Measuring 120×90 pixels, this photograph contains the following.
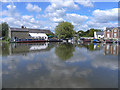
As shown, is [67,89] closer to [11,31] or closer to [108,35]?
[11,31]

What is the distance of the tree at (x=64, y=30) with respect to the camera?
5278 cm

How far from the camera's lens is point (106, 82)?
513 centimetres

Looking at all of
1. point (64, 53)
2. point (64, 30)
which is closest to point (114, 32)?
point (64, 30)

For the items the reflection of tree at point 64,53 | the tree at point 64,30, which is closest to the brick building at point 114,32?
the tree at point 64,30

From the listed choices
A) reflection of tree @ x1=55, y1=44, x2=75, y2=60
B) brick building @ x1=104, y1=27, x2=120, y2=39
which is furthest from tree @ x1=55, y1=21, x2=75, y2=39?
reflection of tree @ x1=55, y1=44, x2=75, y2=60

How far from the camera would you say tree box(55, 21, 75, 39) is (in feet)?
173

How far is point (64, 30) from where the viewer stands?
5247 centimetres

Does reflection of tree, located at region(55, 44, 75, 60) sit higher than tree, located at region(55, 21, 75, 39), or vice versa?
tree, located at region(55, 21, 75, 39)

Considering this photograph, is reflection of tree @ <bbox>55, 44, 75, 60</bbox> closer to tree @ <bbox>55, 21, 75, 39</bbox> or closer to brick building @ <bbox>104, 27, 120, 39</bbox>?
tree @ <bbox>55, 21, 75, 39</bbox>

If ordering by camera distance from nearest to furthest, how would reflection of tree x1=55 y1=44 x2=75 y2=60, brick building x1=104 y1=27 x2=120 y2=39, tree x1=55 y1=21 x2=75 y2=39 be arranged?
reflection of tree x1=55 y1=44 x2=75 y2=60 < tree x1=55 y1=21 x2=75 y2=39 < brick building x1=104 y1=27 x2=120 y2=39

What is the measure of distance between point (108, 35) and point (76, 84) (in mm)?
63895

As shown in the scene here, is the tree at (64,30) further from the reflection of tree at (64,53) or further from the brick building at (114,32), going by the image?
the reflection of tree at (64,53)

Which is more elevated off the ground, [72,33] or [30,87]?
[72,33]

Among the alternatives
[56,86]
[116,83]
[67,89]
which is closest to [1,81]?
[56,86]
